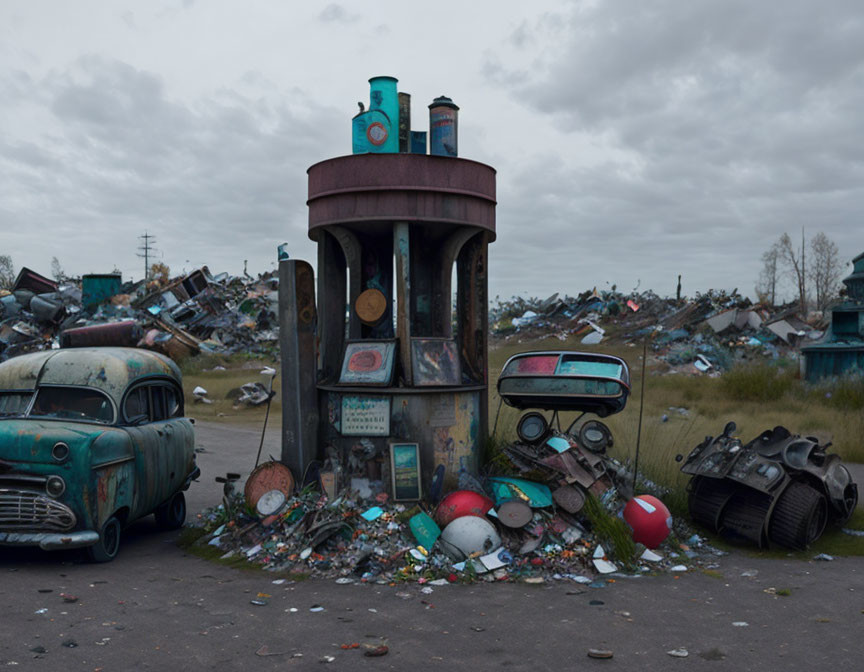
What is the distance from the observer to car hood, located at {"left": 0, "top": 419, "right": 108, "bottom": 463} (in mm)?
6887

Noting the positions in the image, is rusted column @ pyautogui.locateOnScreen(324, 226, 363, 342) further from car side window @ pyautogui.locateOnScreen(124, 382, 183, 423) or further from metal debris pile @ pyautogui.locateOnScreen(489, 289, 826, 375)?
metal debris pile @ pyautogui.locateOnScreen(489, 289, 826, 375)

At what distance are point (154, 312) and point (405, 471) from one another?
2754cm

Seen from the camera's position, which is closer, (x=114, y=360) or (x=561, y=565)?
(x=561, y=565)

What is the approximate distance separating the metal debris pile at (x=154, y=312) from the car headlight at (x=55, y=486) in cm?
2233

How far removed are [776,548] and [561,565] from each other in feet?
8.66

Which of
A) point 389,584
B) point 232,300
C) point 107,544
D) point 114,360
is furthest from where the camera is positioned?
point 232,300

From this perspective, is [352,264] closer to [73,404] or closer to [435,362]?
[435,362]

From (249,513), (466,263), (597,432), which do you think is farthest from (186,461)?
(597,432)

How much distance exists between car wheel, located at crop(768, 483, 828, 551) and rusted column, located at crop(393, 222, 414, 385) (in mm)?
4140

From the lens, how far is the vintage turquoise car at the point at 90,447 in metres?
6.84

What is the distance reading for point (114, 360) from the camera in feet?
26.3

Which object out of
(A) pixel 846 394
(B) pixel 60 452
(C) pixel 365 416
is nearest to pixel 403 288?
(C) pixel 365 416

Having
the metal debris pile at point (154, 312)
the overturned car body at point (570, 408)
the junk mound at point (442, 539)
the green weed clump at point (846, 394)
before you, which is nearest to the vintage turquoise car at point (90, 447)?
the junk mound at point (442, 539)

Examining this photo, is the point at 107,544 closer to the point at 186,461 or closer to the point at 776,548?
the point at 186,461
